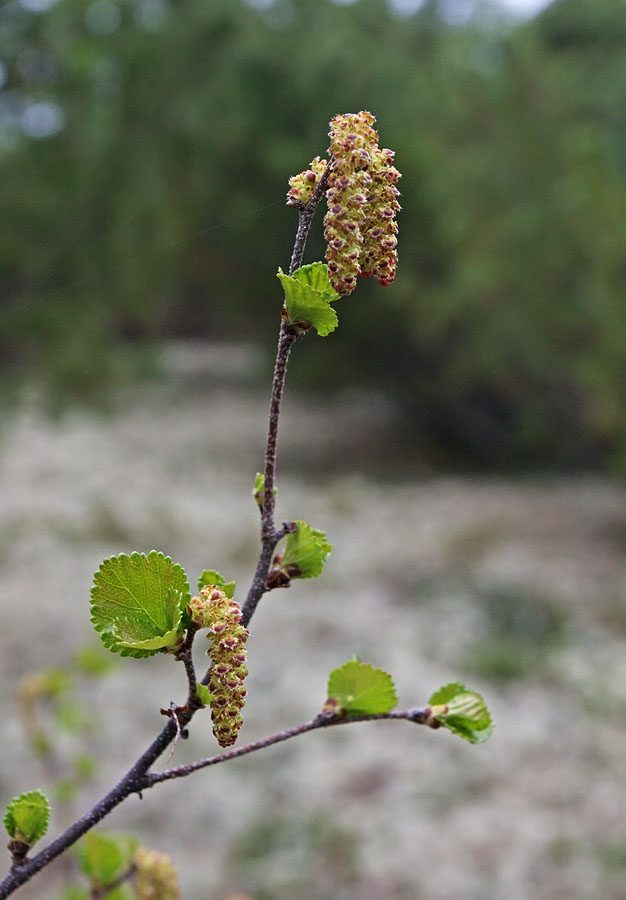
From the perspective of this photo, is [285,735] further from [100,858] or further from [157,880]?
[100,858]

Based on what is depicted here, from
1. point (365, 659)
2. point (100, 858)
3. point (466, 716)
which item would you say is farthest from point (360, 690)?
point (365, 659)

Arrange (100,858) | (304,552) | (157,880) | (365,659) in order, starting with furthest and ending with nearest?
1. (365,659)
2. (100,858)
3. (157,880)
4. (304,552)

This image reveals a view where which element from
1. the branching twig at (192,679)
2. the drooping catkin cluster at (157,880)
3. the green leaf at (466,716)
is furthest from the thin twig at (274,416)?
the drooping catkin cluster at (157,880)

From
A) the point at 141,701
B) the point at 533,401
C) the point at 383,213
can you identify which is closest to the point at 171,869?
the point at 383,213

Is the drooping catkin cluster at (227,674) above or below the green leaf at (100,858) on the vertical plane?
below

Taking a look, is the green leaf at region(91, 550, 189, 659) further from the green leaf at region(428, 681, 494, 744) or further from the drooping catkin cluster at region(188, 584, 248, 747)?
the green leaf at region(428, 681, 494, 744)

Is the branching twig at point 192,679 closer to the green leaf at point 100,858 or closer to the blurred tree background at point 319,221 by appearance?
Answer: the green leaf at point 100,858

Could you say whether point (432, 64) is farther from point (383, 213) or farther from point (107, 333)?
point (383, 213)
